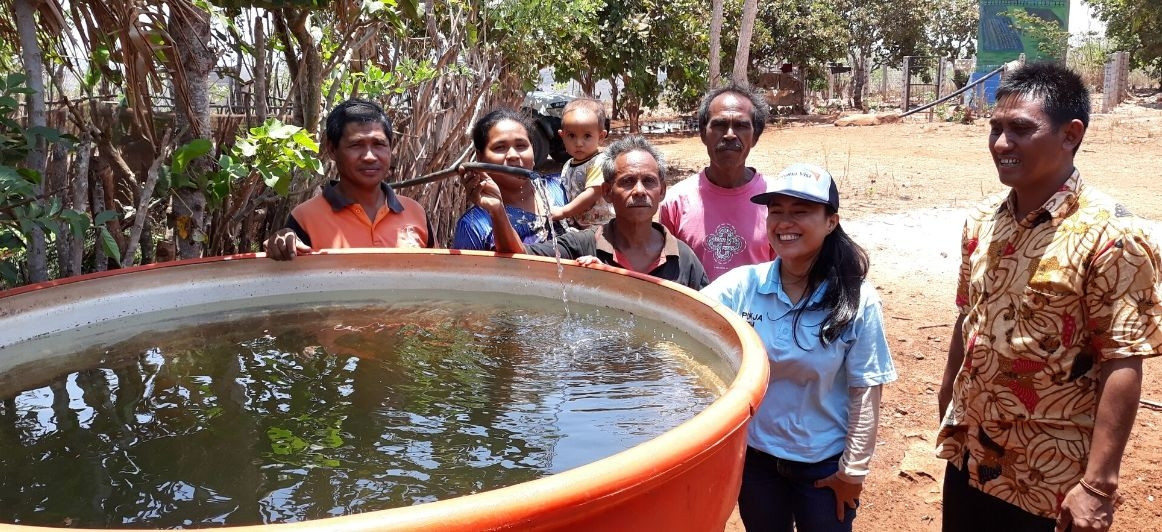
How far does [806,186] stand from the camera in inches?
77.7

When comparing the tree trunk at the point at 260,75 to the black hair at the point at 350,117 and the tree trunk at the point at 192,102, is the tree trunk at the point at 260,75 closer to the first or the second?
the tree trunk at the point at 192,102

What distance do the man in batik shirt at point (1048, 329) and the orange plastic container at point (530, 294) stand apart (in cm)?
68

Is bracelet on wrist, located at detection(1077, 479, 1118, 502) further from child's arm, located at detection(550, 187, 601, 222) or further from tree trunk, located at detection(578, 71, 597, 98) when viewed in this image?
tree trunk, located at detection(578, 71, 597, 98)

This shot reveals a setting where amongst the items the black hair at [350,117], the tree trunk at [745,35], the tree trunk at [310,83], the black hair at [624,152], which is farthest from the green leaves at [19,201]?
the tree trunk at [745,35]

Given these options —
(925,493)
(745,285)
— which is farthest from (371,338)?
(925,493)

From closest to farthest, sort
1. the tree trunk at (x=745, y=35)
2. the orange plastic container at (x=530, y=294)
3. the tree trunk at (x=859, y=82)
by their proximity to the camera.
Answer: the orange plastic container at (x=530, y=294), the tree trunk at (x=745, y=35), the tree trunk at (x=859, y=82)

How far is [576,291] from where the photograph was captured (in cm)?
225

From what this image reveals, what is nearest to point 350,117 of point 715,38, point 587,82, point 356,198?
point 356,198

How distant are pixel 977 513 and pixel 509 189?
174 centimetres

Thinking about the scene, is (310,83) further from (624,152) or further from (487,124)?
(624,152)

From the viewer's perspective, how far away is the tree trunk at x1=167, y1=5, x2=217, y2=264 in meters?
2.97

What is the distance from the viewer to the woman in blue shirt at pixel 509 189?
280 centimetres

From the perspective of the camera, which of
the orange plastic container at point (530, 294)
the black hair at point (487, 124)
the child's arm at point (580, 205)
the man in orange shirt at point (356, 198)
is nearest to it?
the orange plastic container at point (530, 294)

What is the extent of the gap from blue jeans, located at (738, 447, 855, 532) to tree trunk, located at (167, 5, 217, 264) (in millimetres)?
2222
